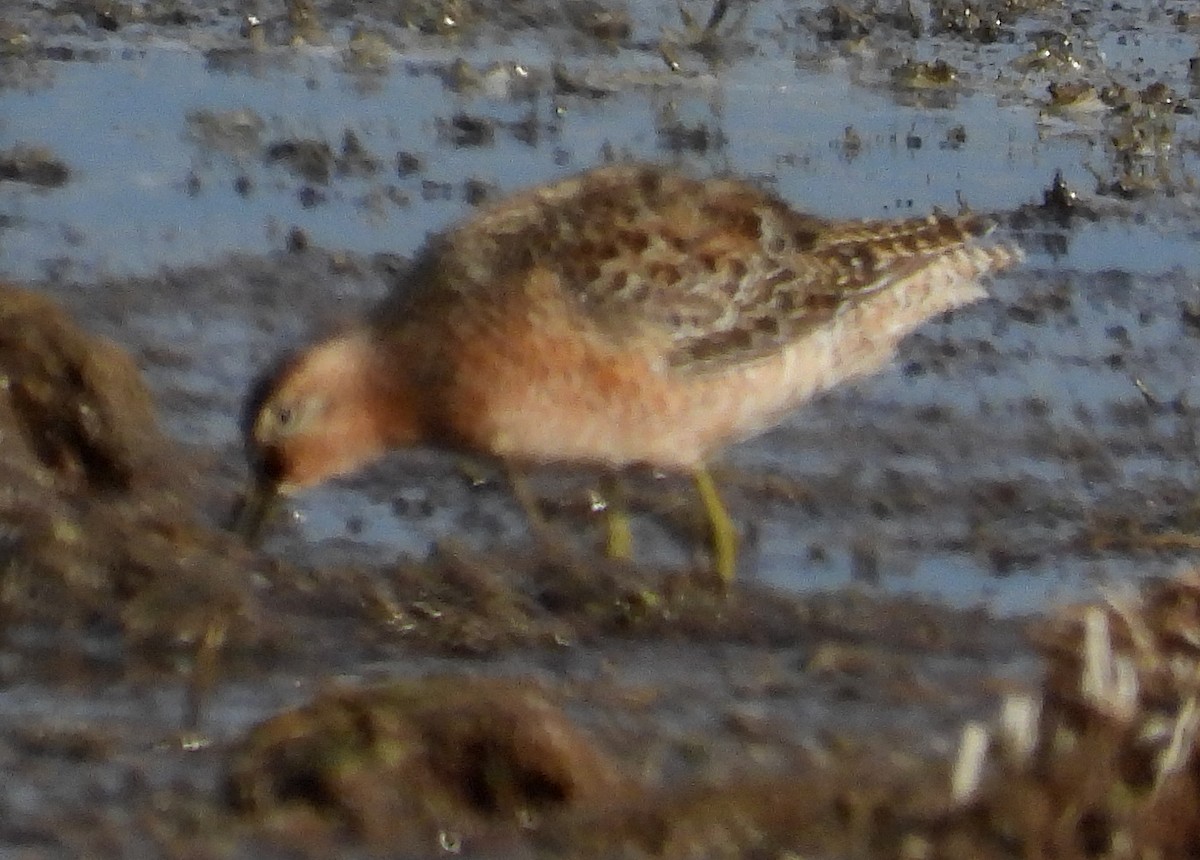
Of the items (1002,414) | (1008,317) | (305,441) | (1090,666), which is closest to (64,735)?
(305,441)

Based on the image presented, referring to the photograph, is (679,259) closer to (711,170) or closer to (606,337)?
(606,337)

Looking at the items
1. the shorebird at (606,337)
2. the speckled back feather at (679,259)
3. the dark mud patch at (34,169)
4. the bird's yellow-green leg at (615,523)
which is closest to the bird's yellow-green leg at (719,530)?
the shorebird at (606,337)

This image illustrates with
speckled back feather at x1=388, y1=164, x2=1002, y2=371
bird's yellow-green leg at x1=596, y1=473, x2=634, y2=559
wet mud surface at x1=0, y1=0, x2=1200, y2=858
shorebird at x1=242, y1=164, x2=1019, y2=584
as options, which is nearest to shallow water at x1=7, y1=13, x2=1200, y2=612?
wet mud surface at x1=0, y1=0, x2=1200, y2=858

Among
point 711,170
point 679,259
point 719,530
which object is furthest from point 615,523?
point 711,170

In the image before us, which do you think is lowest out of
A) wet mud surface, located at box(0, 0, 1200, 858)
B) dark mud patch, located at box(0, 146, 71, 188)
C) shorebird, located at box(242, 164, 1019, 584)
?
dark mud patch, located at box(0, 146, 71, 188)

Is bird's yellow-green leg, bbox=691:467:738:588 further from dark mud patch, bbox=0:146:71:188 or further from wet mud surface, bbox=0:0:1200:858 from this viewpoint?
dark mud patch, bbox=0:146:71:188

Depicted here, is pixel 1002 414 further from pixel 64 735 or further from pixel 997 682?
pixel 64 735

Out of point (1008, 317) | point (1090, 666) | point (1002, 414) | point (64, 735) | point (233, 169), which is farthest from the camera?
point (233, 169)
